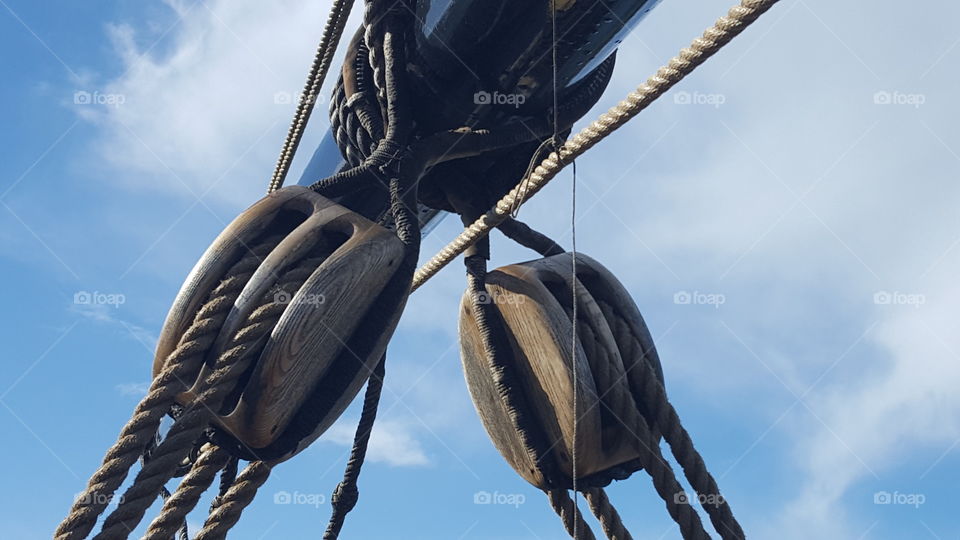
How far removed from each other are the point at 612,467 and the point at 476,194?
797 mm

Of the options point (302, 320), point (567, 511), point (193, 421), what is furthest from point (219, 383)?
point (567, 511)

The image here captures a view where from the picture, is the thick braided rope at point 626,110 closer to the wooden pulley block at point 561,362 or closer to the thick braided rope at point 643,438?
the wooden pulley block at point 561,362

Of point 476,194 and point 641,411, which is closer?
point 641,411

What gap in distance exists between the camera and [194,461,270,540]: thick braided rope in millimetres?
2016

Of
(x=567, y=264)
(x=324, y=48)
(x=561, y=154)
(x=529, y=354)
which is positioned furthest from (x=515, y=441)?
(x=324, y=48)

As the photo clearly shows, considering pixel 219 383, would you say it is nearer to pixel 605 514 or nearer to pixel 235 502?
pixel 235 502

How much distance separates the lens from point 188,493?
2.00 metres

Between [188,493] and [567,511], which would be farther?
[567,511]

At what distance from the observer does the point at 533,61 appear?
2.32 meters

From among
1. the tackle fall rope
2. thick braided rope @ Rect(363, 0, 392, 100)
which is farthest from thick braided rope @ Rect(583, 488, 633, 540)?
thick braided rope @ Rect(363, 0, 392, 100)

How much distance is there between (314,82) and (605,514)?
4.71ft

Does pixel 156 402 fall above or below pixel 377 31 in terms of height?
below

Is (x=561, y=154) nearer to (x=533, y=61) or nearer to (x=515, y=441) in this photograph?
(x=533, y=61)

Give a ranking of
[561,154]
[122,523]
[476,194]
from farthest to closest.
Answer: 1. [476,194]
2. [561,154]
3. [122,523]
